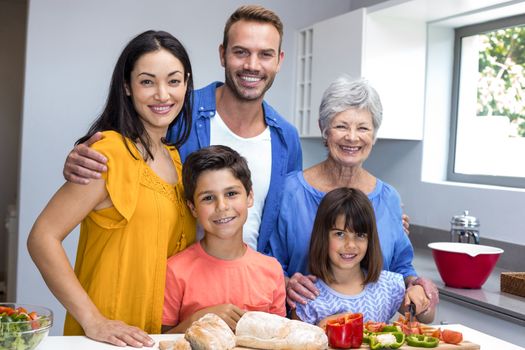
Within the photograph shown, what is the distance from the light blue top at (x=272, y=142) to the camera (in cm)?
202

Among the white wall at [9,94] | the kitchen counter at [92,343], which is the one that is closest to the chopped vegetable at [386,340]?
the kitchen counter at [92,343]

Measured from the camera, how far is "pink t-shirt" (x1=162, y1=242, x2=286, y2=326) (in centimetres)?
165

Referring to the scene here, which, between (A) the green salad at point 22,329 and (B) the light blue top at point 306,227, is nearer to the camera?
(A) the green salad at point 22,329

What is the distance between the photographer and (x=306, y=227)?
1.95m

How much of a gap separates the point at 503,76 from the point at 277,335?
7.96ft

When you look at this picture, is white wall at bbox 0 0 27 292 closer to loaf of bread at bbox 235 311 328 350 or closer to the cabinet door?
the cabinet door

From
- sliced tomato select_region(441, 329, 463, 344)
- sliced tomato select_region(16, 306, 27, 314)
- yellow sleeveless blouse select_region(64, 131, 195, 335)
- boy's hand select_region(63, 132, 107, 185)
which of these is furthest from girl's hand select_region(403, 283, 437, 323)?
sliced tomato select_region(16, 306, 27, 314)

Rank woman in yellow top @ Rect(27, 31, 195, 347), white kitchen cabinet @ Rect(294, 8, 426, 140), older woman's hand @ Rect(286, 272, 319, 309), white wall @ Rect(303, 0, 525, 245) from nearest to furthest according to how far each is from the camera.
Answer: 1. woman in yellow top @ Rect(27, 31, 195, 347)
2. older woman's hand @ Rect(286, 272, 319, 309)
3. white wall @ Rect(303, 0, 525, 245)
4. white kitchen cabinet @ Rect(294, 8, 426, 140)

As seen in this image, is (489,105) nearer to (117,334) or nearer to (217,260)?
(217,260)

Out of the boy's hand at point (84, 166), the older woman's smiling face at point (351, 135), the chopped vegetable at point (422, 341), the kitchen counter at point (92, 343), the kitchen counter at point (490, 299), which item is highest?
the older woman's smiling face at point (351, 135)

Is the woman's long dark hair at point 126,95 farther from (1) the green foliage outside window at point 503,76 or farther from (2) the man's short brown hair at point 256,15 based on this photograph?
(1) the green foliage outside window at point 503,76

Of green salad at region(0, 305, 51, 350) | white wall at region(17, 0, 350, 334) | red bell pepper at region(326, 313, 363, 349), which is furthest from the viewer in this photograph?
white wall at region(17, 0, 350, 334)

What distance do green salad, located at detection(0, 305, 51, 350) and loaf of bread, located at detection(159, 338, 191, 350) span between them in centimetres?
22

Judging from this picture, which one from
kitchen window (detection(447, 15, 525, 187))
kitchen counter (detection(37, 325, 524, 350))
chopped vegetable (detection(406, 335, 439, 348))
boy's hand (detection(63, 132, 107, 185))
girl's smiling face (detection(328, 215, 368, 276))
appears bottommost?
kitchen counter (detection(37, 325, 524, 350))
